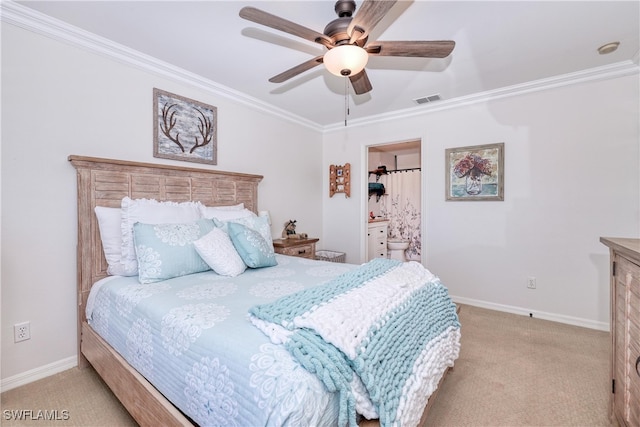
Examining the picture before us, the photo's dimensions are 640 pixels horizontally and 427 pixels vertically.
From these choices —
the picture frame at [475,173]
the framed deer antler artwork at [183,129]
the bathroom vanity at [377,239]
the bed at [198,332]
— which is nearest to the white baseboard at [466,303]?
the bed at [198,332]

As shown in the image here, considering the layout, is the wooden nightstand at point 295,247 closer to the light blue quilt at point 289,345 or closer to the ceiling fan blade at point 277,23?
the light blue quilt at point 289,345

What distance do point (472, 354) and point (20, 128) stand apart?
138 inches

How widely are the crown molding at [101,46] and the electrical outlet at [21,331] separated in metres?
1.91

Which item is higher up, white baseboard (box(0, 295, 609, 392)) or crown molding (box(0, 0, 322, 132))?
crown molding (box(0, 0, 322, 132))

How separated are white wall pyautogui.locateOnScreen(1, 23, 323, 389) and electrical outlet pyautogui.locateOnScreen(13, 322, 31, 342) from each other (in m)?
0.03

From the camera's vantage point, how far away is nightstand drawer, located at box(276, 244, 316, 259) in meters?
3.20

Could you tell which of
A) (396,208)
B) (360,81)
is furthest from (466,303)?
(360,81)

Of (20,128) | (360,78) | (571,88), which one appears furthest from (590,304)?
(20,128)

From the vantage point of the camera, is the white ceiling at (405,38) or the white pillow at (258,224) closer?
the white ceiling at (405,38)

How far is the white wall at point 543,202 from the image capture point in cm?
256

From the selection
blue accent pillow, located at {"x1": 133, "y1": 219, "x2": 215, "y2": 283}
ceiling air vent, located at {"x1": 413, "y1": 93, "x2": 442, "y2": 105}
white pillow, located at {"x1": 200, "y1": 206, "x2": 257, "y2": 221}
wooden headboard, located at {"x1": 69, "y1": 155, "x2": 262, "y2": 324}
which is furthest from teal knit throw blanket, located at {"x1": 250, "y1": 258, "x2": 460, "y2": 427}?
ceiling air vent, located at {"x1": 413, "y1": 93, "x2": 442, "y2": 105}

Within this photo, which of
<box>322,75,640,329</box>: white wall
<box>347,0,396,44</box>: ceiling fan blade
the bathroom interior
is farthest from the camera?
the bathroom interior

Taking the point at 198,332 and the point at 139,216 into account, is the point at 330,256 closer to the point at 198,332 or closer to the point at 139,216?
the point at 139,216

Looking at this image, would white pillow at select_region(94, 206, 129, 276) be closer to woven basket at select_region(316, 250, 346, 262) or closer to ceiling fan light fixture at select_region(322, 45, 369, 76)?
ceiling fan light fixture at select_region(322, 45, 369, 76)
